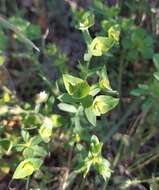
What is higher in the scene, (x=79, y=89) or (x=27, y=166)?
(x=79, y=89)

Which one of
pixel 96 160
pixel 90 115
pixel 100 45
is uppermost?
pixel 100 45

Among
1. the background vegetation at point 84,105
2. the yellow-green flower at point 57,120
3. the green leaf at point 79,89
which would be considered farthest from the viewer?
the yellow-green flower at point 57,120

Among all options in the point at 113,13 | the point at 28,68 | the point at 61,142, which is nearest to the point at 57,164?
the point at 61,142

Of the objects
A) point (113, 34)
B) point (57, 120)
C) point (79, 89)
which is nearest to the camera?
point (79, 89)

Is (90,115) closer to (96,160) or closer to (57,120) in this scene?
(96,160)

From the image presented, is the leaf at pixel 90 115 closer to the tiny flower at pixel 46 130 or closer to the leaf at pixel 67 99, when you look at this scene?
the leaf at pixel 67 99

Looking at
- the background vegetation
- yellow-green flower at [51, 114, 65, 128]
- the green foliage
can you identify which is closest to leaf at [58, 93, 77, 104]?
the background vegetation

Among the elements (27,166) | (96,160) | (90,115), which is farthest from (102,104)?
(27,166)

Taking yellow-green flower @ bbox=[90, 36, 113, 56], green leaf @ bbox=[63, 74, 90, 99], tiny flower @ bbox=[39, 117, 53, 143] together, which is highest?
yellow-green flower @ bbox=[90, 36, 113, 56]

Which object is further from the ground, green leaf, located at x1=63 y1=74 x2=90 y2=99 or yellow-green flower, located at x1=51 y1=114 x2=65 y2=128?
green leaf, located at x1=63 y1=74 x2=90 y2=99

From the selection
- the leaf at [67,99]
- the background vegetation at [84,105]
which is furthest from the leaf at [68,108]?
the leaf at [67,99]

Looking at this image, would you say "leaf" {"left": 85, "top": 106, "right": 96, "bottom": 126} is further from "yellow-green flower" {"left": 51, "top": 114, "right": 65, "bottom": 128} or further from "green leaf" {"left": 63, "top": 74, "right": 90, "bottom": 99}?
"yellow-green flower" {"left": 51, "top": 114, "right": 65, "bottom": 128}
